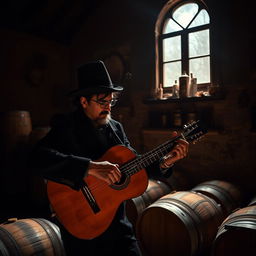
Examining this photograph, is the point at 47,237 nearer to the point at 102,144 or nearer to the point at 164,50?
the point at 102,144

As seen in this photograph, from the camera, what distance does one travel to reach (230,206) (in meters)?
3.38

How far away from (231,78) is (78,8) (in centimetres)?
378

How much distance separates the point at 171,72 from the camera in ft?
16.9

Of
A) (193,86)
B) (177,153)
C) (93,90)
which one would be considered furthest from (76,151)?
(193,86)

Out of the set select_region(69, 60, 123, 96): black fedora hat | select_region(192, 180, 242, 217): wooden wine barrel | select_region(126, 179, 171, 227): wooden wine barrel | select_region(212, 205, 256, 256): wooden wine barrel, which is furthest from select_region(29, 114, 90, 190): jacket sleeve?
select_region(192, 180, 242, 217): wooden wine barrel

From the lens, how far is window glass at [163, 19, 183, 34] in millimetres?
5047

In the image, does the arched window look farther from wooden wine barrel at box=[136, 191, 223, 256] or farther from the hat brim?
the hat brim

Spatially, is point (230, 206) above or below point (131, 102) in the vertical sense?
below

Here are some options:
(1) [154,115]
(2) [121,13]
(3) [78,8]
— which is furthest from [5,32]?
(1) [154,115]

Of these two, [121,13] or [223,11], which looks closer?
[223,11]

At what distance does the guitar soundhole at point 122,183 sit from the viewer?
1.93 metres

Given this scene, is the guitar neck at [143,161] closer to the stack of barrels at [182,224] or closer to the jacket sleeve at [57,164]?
the jacket sleeve at [57,164]

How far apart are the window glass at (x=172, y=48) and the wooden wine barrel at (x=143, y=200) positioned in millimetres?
2462

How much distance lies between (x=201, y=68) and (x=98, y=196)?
352cm
